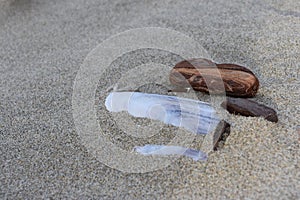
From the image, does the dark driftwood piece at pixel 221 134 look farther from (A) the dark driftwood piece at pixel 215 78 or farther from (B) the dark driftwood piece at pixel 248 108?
(A) the dark driftwood piece at pixel 215 78

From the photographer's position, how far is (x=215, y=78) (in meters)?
1.68

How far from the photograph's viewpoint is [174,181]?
4.50 feet

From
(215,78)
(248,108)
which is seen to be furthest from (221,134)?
(215,78)

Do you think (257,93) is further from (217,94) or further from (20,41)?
(20,41)

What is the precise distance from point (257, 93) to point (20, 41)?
1467mm

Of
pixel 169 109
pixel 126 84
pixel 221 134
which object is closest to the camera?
pixel 221 134

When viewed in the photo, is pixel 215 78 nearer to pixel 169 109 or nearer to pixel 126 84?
pixel 169 109

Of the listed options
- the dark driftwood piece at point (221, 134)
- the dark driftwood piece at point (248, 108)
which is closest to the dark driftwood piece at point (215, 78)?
the dark driftwood piece at point (248, 108)

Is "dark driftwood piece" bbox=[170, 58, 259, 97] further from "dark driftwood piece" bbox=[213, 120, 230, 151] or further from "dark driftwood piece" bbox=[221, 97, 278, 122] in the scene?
"dark driftwood piece" bbox=[213, 120, 230, 151]

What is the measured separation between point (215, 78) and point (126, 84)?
1.37 feet

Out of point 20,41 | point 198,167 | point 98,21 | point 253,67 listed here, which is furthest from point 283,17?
point 20,41

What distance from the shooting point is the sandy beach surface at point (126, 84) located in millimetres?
1368

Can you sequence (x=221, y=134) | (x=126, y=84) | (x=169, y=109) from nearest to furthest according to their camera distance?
(x=221, y=134), (x=169, y=109), (x=126, y=84)

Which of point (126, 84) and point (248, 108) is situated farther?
point (126, 84)
